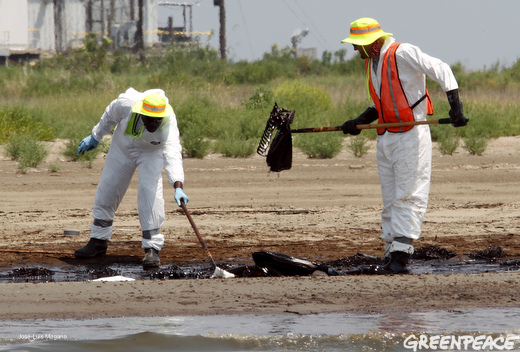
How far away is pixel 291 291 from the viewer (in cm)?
649

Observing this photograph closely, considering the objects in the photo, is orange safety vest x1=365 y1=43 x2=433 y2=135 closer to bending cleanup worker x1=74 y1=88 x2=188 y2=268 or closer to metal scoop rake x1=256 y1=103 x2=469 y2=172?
metal scoop rake x1=256 y1=103 x2=469 y2=172

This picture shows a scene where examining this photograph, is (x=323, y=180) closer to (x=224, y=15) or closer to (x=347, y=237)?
(x=347, y=237)

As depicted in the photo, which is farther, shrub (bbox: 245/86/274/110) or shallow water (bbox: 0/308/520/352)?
shrub (bbox: 245/86/274/110)

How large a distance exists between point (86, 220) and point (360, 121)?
4206 millimetres

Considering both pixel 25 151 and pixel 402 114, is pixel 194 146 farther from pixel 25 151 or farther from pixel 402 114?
pixel 402 114

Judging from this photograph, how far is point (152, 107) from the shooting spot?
7234mm

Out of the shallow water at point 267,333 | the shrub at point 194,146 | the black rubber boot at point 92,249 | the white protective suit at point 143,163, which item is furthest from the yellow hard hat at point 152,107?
the shrub at point 194,146

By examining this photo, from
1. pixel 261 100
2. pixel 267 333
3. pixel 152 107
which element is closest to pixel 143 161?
pixel 152 107

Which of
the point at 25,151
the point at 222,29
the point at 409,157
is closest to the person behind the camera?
the point at 409,157

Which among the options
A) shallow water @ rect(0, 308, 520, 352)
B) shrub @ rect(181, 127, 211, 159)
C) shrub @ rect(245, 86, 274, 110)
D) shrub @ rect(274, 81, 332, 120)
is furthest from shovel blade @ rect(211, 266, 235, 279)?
shrub @ rect(245, 86, 274, 110)

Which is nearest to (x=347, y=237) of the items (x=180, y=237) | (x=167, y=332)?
(x=180, y=237)

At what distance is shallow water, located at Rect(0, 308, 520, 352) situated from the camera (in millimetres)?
5391

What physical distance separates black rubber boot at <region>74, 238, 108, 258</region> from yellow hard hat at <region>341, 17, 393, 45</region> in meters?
3.00

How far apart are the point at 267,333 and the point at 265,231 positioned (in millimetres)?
3946
